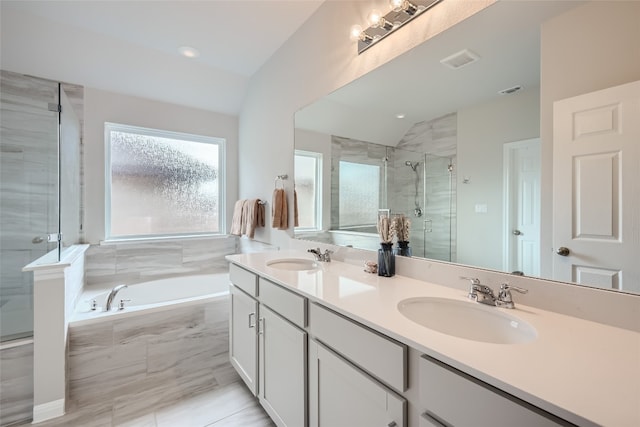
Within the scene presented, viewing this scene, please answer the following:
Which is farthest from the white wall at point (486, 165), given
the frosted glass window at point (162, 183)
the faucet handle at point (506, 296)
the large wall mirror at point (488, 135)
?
the frosted glass window at point (162, 183)

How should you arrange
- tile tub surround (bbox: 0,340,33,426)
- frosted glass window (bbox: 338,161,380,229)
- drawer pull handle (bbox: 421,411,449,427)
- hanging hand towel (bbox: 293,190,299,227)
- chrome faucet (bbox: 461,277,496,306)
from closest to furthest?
1. drawer pull handle (bbox: 421,411,449,427)
2. chrome faucet (bbox: 461,277,496,306)
3. tile tub surround (bbox: 0,340,33,426)
4. frosted glass window (bbox: 338,161,380,229)
5. hanging hand towel (bbox: 293,190,299,227)

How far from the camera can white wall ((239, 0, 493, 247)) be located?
1424mm

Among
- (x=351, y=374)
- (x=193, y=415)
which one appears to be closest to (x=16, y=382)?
(x=193, y=415)

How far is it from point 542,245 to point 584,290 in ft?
0.59

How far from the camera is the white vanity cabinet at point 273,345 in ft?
4.14

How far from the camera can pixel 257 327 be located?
5.36ft

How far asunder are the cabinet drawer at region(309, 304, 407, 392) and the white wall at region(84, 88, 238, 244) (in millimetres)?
2715

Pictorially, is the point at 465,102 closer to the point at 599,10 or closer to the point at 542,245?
the point at 599,10

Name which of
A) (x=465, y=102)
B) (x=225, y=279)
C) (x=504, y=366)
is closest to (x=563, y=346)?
(x=504, y=366)

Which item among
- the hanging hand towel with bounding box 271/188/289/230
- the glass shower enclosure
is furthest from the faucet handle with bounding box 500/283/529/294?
the glass shower enclosure

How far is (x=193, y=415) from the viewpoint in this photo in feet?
5.63

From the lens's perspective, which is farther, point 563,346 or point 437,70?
point 437,70

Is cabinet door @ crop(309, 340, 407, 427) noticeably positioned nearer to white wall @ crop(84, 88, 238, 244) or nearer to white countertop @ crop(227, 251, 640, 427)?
white countertop @ crop(227, 251, 640, 427)

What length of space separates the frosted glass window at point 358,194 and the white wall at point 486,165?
535 mm
